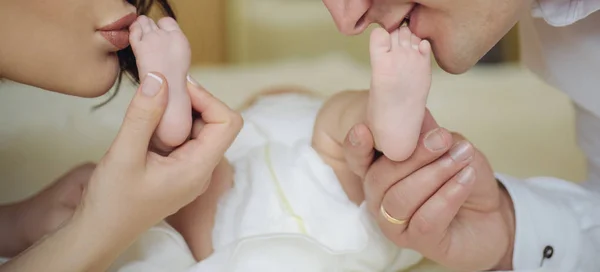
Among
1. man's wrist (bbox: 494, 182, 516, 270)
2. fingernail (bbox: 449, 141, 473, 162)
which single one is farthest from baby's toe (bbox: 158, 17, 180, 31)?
man's wrist (bbox: 494, 182, 516, 270)

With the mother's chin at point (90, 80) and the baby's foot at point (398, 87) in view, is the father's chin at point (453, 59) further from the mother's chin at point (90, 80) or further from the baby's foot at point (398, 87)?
the mother's chin at point (90, 80)

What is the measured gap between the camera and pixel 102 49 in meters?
0.84

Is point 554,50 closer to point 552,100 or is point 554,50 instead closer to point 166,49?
point 552,100

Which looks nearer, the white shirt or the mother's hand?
the mother's hand

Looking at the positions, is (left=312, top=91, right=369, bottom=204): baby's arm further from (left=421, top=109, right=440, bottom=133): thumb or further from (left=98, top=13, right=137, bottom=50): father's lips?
(left=98, top=13, right=137, bottom=50): father's lips

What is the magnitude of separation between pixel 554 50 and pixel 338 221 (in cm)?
46

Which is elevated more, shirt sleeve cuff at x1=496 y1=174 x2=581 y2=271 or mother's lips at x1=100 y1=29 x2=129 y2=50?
mother's lips at x1=100 y1=29 x2=129 y2=50

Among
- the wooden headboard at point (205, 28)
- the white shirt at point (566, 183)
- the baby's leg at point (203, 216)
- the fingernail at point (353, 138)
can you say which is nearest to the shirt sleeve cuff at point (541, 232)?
the white shirt at point (566, 183)

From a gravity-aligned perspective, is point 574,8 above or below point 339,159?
above

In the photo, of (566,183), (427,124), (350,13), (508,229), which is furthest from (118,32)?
(566,183)

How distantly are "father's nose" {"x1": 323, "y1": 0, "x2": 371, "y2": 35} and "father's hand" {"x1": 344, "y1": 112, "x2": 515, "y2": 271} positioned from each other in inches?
4.8

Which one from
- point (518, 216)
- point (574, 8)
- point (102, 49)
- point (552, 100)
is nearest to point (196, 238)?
point (102, 49)

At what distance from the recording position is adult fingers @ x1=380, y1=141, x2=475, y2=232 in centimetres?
83

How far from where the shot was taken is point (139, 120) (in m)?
0.74
